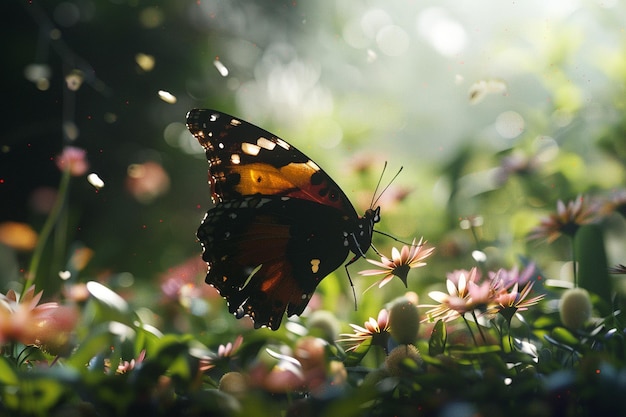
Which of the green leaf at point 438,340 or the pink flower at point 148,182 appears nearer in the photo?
the green leaf at point 438,340

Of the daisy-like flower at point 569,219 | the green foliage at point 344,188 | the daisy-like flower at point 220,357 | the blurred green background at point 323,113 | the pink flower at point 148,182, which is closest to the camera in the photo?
the green foliage at point 344,188

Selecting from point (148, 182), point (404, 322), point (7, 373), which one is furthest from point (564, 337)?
point (148, 182)

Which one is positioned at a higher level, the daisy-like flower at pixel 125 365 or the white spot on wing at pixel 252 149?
the white spot on wing at pixel 252 149

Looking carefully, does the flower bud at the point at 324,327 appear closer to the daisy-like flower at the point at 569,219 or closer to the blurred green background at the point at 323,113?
the blurred green background at the point at 323,113

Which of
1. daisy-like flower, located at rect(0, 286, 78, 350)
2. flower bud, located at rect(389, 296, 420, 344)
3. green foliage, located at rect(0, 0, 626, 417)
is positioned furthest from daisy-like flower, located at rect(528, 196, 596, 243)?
daisy-like flower, located at rect(0, 286, 78, 350)

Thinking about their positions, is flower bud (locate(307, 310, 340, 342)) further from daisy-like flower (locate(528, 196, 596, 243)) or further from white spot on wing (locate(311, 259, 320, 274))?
daisy-like flower (locate(528, 196, 596, 243))

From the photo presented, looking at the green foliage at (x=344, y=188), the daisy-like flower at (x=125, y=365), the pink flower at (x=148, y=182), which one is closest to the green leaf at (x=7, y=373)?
the green foliage at (x=344, y=188)

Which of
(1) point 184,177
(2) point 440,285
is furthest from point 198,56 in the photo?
(2) point 440,285

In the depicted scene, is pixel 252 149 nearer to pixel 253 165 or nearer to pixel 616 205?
pixel 253 165

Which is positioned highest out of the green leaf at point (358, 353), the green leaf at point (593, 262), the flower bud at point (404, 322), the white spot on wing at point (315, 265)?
the green leaf at point (593, 262)
